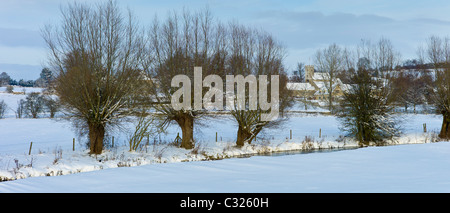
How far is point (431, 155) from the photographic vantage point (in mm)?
11148

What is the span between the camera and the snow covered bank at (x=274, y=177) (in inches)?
264

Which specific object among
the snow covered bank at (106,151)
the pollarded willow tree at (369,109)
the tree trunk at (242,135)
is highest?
the pollarded willow tree at (369,109)

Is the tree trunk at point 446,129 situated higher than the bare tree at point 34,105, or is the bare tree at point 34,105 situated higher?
the bare tree at point 34,105

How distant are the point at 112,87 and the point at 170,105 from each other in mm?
3759

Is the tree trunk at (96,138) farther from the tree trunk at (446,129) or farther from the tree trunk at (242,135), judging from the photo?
the tree trunk at (446,129)

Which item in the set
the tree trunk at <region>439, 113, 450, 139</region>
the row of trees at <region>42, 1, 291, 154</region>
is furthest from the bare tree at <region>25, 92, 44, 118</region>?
the tree trunk at <region>439, 113, 450, 139</region>

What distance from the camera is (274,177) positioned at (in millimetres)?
8102

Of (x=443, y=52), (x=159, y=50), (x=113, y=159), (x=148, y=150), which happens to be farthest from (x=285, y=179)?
(x=443, y=52)

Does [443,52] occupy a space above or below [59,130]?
above

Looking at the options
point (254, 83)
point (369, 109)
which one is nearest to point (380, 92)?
point (369, 109)

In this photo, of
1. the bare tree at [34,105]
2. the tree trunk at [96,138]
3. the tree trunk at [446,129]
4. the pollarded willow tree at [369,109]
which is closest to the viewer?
the tree trunk at [96,138]

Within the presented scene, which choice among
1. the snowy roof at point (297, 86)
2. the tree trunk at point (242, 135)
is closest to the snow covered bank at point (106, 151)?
the tree trunk at point (242, 135)
